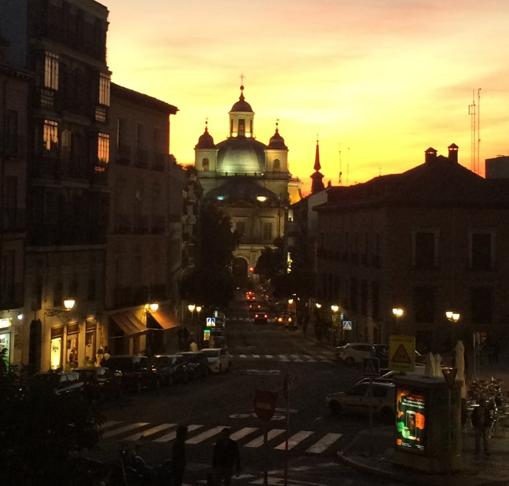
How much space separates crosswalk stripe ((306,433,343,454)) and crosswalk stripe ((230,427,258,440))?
223 centimetres

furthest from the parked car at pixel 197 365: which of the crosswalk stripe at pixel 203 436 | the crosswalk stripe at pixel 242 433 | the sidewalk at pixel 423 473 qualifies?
the sidewalk at pixel 423 473

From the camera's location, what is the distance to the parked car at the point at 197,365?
53.0 metres

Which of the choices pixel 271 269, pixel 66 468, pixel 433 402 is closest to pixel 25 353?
pixel 433 402

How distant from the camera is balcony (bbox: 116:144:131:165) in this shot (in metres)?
65.9

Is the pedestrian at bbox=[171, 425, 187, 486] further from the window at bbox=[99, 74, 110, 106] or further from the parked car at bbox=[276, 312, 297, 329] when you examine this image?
the parked car at bbox=[276, 312, 297, 329]

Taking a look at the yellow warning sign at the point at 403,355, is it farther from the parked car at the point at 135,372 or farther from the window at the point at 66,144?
the window at the point at 66,144

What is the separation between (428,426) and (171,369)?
24.3m

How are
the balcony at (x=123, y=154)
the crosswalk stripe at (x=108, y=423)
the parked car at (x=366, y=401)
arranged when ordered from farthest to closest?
the balcony at (x=123, y=154) < the parked car at (x=366, y=401) < the crosswalk stripe at (x=108, y=423)

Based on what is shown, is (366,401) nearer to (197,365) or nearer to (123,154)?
(197,365)

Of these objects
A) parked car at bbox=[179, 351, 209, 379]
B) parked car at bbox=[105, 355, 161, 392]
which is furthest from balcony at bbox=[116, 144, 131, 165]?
parked car at bbox=[105, 355, 161, 392]

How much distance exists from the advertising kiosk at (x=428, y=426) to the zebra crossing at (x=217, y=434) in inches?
166

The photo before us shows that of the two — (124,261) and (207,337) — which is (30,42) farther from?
(207,337)

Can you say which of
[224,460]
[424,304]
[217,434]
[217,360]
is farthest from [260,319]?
[224,460]

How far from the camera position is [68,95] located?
5575 centimetres
